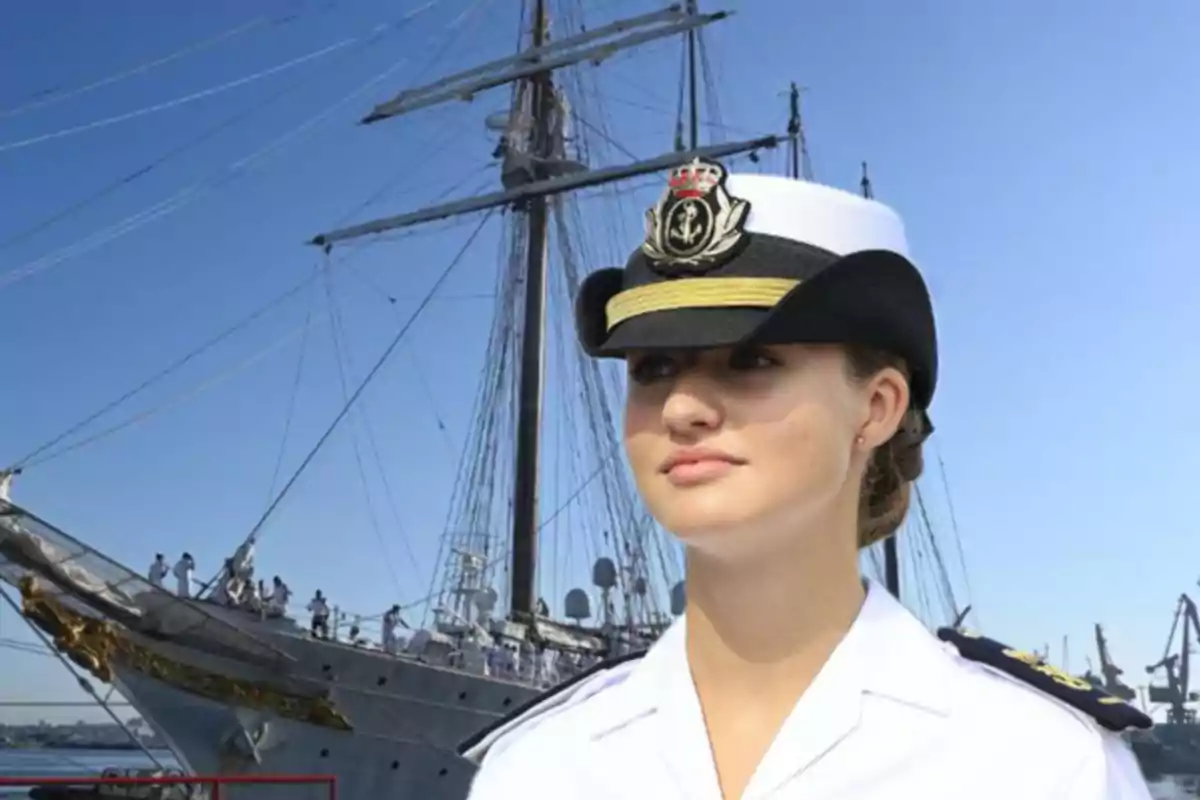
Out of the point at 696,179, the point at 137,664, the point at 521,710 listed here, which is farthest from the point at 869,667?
the point at 137,664

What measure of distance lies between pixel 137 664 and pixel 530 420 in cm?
898

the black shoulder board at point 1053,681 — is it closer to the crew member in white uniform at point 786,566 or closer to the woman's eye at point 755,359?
the crew member in white uniform at point 786,566

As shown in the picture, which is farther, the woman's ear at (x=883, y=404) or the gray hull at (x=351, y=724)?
the gray hull at (x=351, y=724)

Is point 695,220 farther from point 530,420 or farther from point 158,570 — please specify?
point 530,420

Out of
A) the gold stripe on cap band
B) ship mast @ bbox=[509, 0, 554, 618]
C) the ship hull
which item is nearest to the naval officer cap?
the gold stripe on cap band

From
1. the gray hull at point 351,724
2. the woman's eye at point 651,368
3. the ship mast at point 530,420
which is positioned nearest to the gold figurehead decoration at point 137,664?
the gray hull at point 351,724

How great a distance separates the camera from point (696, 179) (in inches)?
70.7

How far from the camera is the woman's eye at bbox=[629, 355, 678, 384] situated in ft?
5.58

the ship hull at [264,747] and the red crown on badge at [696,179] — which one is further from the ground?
the ship hull at [264,747]

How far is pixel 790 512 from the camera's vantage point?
5.36 ft

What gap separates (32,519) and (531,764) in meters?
13.1

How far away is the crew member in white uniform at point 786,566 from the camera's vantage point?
4.99ft

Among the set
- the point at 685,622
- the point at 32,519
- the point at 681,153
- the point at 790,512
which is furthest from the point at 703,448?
the point at 681,153

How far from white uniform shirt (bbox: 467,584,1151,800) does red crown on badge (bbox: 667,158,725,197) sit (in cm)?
66
